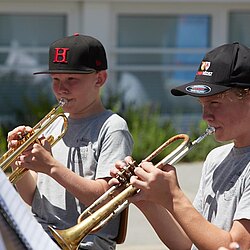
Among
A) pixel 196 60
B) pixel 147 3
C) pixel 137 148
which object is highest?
pixel 147 3

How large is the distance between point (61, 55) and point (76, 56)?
7cm

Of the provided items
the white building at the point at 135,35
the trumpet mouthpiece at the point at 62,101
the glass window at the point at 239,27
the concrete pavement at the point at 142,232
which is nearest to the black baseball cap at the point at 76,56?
the trumpet mouthpiece at the point at 62,101

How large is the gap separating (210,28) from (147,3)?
1.06m

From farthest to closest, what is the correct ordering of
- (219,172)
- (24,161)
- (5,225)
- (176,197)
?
(24,161), (219,172), (176,197), (5,225)

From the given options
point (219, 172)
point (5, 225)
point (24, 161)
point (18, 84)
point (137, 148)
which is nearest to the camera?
point (5, 225)

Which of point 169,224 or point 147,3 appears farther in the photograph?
point 147,3

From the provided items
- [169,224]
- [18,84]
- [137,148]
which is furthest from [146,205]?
[18,84]

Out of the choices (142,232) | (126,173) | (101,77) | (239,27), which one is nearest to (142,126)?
(239,27)

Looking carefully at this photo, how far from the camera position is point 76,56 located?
3453 millimetres

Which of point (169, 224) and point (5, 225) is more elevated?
point (5, 225)

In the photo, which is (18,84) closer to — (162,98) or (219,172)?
(162,98)

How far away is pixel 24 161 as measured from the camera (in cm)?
328

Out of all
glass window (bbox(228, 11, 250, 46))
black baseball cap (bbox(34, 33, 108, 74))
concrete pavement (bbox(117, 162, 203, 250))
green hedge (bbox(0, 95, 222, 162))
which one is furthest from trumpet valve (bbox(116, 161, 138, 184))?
glass window (bbox(228, 11, 250, 46))

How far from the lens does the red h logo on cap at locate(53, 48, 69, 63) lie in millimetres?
3465
